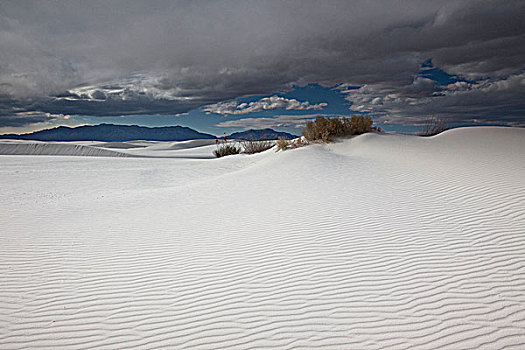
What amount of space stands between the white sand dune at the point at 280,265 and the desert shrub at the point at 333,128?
6.85 m

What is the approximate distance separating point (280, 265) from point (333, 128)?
12876mm

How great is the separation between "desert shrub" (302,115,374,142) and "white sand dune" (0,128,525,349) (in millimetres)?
6853

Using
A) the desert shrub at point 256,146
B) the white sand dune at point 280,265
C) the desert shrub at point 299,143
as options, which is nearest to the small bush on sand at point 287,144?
the desert shrub at point 299,143

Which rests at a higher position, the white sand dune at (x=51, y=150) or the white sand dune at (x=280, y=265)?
the white sand dune at (x=51, y=150)

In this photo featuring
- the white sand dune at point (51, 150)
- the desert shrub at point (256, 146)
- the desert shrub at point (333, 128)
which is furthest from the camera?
the white sand dune at point (51, 150)

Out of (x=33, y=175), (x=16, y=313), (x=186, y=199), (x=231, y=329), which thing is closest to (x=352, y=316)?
(x=231, y=329)

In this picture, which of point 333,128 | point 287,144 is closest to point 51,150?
point 287,144

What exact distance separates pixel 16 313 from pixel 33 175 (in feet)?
40.2

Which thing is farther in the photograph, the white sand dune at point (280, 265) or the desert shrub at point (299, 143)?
the desert shrub at point (299, 143)

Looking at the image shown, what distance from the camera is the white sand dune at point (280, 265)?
122 inches

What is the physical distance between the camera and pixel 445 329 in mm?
2996

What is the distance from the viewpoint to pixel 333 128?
53.4ft

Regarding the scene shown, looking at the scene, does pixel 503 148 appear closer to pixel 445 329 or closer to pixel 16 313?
pixel 445 329

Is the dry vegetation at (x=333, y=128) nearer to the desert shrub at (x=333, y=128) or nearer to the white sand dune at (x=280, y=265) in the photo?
the desert shrub at (x=333, y=128)
